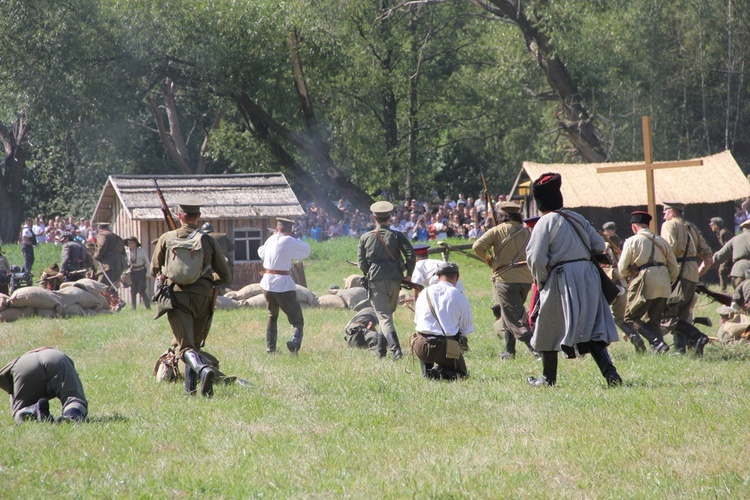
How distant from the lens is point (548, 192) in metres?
8.67

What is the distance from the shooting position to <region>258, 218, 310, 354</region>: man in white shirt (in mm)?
12281

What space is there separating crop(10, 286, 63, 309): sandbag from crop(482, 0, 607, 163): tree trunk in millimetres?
16554

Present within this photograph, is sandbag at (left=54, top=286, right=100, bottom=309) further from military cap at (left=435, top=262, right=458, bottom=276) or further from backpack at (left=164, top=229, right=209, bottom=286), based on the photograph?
military cap at (left=435, top=262, right=458, bottom=276)

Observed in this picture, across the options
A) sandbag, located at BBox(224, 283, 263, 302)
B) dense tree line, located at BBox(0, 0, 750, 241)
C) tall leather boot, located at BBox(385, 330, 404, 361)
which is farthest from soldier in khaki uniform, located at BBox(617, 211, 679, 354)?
dense tree line, located at BBox(0, 0, 750, 241)

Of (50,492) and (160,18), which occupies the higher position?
(160,18)

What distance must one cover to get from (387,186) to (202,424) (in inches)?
1143

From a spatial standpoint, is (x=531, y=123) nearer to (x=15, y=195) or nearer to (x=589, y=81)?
(x=589, y=81)

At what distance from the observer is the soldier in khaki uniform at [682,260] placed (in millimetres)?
11648

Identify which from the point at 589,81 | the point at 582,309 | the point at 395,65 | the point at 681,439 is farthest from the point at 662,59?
the point at 681,439

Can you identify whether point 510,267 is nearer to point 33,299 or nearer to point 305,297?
point 305,297

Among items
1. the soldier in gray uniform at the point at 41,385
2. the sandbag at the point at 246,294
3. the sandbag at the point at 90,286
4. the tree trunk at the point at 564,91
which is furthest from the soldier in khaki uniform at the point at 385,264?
the tree trunk at the point at 564,91

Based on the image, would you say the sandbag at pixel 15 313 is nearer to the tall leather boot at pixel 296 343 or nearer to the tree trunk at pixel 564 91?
the tall leather boot at pixel 296 343

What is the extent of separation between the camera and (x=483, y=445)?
21.7 ft

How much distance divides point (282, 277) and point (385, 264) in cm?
141
